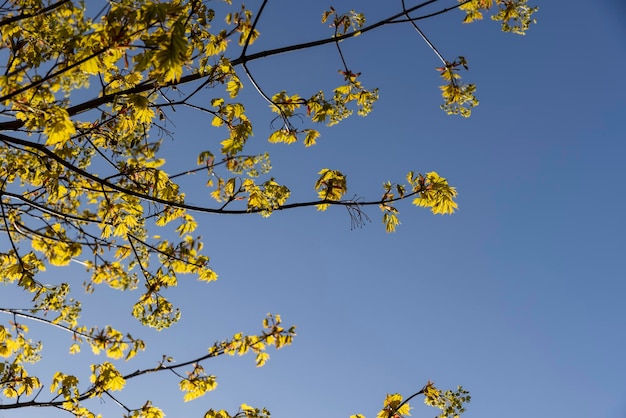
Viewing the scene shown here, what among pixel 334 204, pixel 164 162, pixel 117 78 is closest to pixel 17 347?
pixel 164 162

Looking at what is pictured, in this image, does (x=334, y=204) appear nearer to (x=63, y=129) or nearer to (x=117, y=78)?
(x=63, y=129)

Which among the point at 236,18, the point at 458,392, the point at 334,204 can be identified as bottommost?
the point at 458,392

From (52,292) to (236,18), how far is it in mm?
2678

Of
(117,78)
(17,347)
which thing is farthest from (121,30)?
(17,347)

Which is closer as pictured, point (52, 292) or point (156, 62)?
point (156, 62)

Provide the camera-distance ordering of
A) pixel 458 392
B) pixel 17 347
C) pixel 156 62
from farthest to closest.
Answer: pixel 17 347 < pixel 458 392 < pixel 156 62

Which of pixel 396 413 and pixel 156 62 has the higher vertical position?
pixel 156 62

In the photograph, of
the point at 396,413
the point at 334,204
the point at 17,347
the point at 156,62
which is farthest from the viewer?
the point at 17,347

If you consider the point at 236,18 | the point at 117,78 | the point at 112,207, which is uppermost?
the point at 236,18

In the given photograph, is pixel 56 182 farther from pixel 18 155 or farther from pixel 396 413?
pixel 396 413

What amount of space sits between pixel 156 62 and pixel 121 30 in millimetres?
251

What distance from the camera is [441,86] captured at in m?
3.52

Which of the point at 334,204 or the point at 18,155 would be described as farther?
the point at 18,155

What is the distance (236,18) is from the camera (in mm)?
3578
